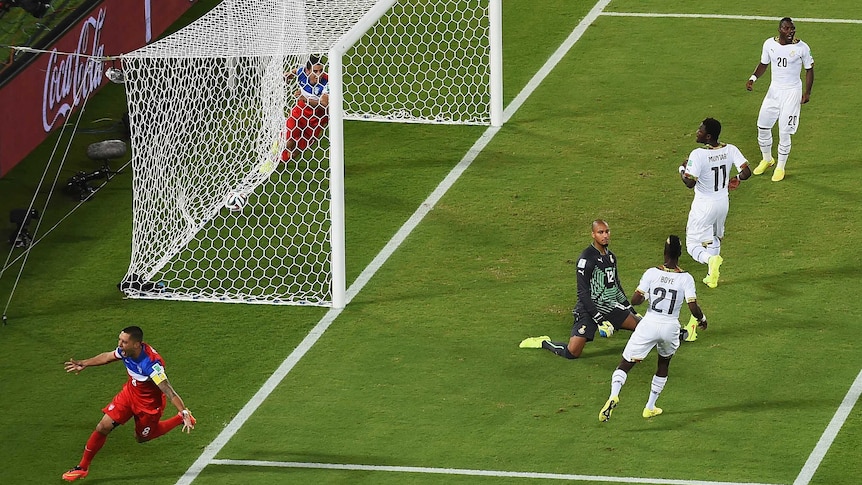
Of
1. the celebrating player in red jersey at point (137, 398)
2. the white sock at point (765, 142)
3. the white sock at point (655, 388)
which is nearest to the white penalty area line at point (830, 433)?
the white sock at point (655, 388)

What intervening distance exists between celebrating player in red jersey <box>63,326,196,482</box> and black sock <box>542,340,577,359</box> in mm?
3660

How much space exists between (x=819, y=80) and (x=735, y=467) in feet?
30.6

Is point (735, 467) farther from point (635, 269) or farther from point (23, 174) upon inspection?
point (23, 174)

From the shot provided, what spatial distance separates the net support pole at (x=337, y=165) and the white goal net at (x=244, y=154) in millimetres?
14

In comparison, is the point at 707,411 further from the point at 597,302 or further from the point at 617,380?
the point at 597,302

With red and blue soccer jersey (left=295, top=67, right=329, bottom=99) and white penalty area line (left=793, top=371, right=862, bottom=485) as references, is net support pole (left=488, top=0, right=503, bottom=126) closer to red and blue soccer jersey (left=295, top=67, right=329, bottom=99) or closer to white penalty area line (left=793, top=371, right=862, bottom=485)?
red and blue soccer jersey (left=295, top=67, right=329, bottom=99)

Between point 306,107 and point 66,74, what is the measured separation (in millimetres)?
3666

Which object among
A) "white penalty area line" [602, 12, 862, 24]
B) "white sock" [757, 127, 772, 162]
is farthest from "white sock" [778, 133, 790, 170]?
"white penalty area line" [602, 12, 862, 24]

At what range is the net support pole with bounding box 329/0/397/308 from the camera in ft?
55.4

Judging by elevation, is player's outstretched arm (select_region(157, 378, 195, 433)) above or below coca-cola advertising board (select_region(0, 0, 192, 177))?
below

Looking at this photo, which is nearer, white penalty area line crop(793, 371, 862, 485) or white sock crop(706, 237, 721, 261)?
white penalty area line crop(793, 371, 862, 485)

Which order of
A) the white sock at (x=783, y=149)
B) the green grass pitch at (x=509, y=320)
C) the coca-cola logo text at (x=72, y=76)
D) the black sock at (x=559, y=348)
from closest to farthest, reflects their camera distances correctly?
the green grass pitch at (x=509, y=320) < the black sock at (x=559, y=348) < the white sock at (x=783, y=149) < the coca-cola logo text at (x=72, y=76)

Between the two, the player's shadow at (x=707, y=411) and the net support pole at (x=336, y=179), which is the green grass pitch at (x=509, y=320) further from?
the net support pole at (x=336, y=179)

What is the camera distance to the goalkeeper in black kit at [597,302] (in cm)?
1617
